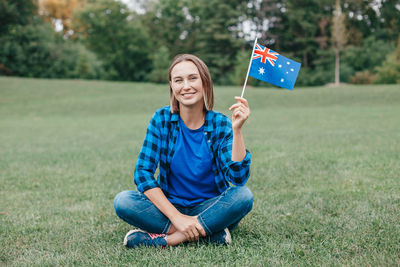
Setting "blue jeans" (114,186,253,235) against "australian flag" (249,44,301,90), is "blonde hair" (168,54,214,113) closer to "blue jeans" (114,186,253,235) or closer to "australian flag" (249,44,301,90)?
"australian flag" (249,44,301,90)

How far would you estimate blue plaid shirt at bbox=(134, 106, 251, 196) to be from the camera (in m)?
2.79

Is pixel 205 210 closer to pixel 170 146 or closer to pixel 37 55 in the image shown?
pixel 170 146

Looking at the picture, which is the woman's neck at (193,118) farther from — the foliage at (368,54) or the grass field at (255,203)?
the foliage at (368,54)

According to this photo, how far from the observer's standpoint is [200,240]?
286 cm

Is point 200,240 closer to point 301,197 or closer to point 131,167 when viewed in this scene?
point 301,197

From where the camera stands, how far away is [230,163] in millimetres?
2666

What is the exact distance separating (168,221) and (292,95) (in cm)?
2181

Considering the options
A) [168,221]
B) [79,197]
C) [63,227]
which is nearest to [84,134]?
[79,197]

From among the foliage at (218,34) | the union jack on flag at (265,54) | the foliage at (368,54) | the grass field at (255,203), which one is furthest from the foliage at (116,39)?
the union jack on flag at (265,54)

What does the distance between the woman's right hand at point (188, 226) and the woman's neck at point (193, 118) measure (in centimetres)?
69

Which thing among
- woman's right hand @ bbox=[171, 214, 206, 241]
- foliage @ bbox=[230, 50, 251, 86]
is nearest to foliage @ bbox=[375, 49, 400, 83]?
foliage @ bbox=[230, 50, 251, 86]

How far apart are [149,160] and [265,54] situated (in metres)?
1.26

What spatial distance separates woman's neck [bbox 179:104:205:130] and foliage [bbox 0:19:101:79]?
37154mm

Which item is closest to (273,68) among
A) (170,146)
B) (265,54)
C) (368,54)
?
(265,54)
